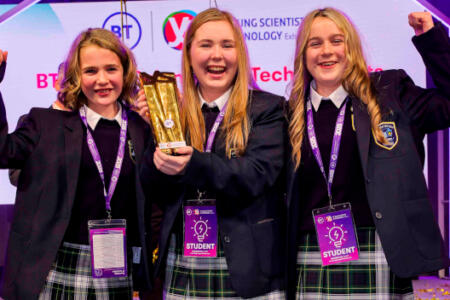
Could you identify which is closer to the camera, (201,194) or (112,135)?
(201,194)

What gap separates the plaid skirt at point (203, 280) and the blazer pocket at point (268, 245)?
104mm

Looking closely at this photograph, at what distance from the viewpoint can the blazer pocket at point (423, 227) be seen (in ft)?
7.54

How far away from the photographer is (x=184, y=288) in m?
2.36

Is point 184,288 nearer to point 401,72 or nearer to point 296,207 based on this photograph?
point 296,207

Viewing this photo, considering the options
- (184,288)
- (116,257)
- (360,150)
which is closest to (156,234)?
(116,257)

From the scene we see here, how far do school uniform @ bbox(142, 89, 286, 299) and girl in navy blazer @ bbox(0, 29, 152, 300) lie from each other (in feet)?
0.79

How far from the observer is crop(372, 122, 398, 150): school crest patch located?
2.37 meters

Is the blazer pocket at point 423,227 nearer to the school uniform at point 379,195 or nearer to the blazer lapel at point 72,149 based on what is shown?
the school uniform at point 379,195

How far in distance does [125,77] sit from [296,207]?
3.77 ft

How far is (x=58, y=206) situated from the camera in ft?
8.25

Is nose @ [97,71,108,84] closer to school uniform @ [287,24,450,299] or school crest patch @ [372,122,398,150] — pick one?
school uniform @ [287,24,450,299]

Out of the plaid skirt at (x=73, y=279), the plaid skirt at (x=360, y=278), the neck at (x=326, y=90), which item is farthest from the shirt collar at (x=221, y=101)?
the plaid skirt at (x=73, y=279)

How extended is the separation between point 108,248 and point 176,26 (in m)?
2.99

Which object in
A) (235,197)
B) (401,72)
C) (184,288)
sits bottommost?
(184,288)
